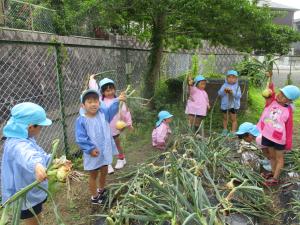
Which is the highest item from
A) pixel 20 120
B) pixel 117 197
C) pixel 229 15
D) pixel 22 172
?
pixel 229 15

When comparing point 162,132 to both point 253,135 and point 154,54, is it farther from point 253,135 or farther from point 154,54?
point 154,54

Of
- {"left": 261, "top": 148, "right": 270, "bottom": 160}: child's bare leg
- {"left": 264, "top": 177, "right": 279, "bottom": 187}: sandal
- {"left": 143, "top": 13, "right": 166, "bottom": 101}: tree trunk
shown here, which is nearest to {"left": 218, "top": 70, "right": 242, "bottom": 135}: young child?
{"left": 143, "top": 13, "right": 166, "bottom": 101}: tree trunk

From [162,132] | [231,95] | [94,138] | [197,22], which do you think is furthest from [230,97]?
[94,138]

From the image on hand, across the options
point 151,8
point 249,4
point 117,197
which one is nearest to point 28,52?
point 151,8

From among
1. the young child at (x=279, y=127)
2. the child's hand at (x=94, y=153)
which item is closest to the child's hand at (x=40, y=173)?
the child's hand at (x=94, y=153)

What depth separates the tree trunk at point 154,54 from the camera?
7418mm

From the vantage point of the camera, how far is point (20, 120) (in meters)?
2.52

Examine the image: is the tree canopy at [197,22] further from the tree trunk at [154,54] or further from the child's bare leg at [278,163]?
the child's bare leg at [278,163]

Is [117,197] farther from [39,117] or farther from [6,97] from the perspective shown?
[6,97]

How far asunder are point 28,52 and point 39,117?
7196 mm

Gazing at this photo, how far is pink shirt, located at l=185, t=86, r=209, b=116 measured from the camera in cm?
626

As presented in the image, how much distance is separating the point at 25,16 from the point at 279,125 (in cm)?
802

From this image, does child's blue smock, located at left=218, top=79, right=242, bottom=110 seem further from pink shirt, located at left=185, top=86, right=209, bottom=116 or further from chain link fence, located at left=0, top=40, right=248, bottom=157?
chain link fence, located at left=0, top=40, right=248, bottom=157

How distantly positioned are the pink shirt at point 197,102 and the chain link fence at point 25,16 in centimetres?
524
